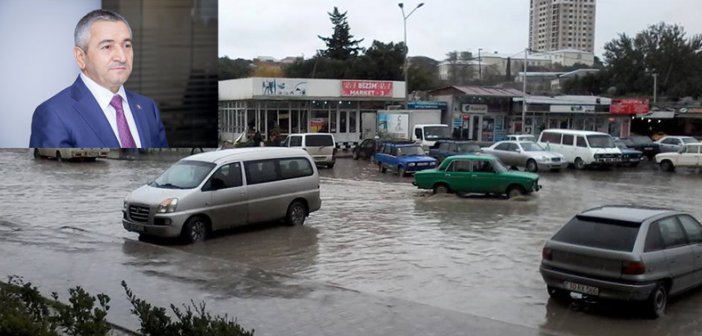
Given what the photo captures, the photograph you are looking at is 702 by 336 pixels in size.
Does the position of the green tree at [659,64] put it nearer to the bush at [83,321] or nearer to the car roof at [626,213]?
the car roof at [626,213]

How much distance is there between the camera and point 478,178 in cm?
2064

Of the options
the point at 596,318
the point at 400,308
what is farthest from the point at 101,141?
the point at 596,318

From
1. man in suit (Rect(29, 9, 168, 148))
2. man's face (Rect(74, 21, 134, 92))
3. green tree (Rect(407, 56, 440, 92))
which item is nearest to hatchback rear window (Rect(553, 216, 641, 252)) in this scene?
man in suit (Rect(29, 9, 168, 148))

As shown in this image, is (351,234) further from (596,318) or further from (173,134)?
(596,318)

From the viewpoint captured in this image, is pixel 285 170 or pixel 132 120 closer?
pixel 132 120

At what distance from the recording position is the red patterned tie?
975 centimetres

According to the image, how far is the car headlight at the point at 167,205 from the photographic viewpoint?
13.0 meters

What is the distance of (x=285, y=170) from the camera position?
15391mm

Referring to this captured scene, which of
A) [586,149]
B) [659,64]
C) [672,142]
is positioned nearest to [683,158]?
[586,149]

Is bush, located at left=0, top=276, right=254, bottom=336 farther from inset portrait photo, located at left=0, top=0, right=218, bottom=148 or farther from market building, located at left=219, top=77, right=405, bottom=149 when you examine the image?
market building, located at left=219, top=77, right=405, bottom=149

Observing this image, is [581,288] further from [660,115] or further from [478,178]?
[660,115]

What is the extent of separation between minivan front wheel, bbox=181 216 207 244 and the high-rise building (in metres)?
19.0

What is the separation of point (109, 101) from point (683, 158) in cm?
2909

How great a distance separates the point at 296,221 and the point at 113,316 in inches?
304
